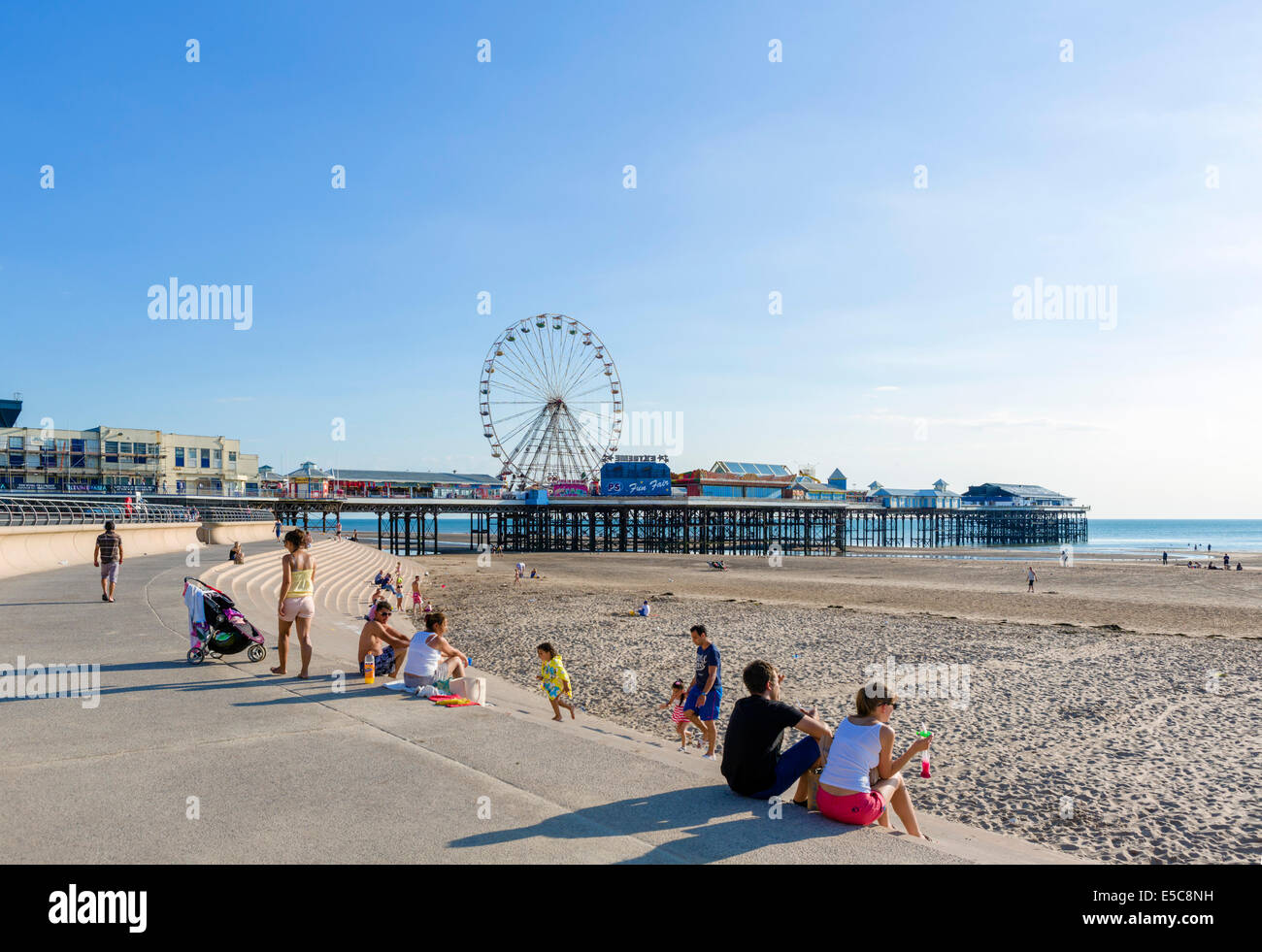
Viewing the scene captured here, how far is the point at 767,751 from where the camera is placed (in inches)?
209

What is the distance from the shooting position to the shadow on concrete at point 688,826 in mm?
4281

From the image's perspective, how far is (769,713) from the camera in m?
5.55

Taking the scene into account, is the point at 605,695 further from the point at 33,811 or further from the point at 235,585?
the point at 33,811

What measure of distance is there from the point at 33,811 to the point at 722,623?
57.4 ft

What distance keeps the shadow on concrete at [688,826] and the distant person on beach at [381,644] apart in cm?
449

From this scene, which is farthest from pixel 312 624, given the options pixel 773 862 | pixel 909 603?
pixel 909 603

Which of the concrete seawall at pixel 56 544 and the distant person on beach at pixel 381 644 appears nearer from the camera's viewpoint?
the distant person on beach at pixel 381 644

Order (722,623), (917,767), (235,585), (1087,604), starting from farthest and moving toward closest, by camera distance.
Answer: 1. (1087,604)
2. (722,623)
3. (235,585)
4. (917,767)

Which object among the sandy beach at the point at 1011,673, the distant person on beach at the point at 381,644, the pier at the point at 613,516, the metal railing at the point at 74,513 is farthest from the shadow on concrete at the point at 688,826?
the pier at the point at 613,516

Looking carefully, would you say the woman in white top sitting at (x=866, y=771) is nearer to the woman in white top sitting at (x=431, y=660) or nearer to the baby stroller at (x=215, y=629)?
the woman in white top sitting at (x=431, y=660)

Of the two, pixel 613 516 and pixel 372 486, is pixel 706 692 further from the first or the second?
pixel 613 516

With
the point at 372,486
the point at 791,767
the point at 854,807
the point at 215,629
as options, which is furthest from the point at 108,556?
the point at 372,486

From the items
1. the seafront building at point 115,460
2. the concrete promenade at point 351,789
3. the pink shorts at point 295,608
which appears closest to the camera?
the concrete promenade at point 351,789

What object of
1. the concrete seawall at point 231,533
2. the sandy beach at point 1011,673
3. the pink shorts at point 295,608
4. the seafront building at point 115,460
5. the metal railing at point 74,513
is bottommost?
the sandy beach at point 1011,673
